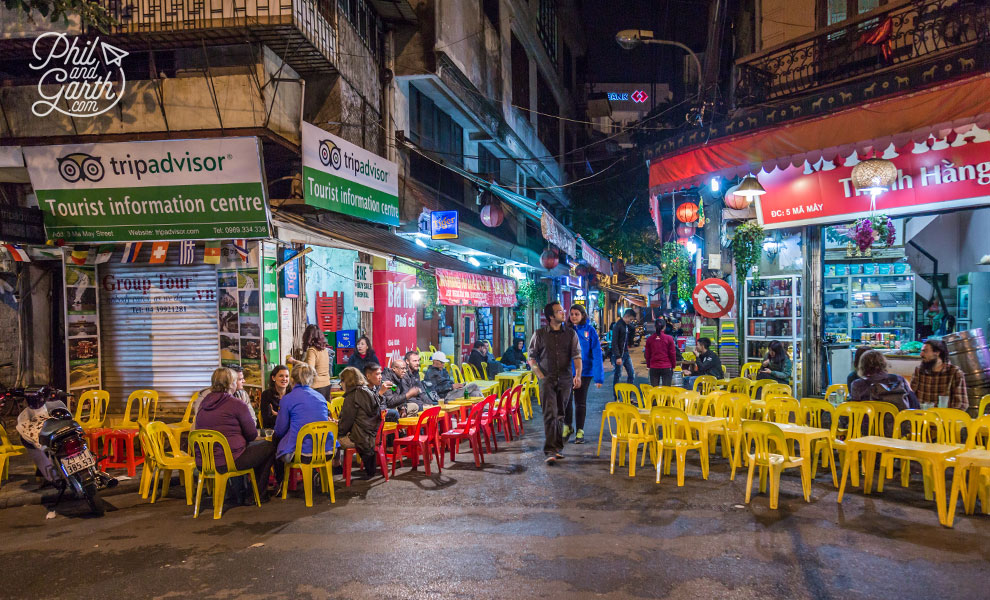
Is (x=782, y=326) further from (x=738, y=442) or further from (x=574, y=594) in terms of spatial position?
(x=574, y=594)

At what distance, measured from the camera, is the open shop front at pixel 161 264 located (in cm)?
993

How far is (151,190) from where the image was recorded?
1004 cm

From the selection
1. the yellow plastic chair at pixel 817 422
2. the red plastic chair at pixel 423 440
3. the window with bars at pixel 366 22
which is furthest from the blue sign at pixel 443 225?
the yellow plastic chair at pixel 817 422

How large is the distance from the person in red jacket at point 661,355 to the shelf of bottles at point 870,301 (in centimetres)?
401

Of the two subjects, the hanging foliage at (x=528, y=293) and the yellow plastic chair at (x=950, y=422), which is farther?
the hanging foliage at (x=528, y=293)

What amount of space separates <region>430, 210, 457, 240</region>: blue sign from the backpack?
9.38 metres

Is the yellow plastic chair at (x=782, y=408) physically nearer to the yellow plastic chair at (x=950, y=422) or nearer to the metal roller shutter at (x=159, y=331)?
the yellow plastic chair at (x=950, y=422)

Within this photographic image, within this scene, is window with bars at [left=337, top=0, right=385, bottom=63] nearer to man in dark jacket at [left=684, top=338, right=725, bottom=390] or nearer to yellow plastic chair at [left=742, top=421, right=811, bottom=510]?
man in dark jacket at [left=684, top=338, right=725, bottom=390]

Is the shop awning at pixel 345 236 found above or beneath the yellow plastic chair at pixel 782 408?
above

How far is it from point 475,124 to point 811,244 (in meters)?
9.96

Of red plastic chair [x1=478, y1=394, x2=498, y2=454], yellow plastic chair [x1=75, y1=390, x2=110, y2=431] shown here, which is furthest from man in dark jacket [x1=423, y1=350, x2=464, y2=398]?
yellow plastic chair [x1=75, y1=390, x2=110, y2=431]

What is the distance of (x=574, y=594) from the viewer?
4.50m

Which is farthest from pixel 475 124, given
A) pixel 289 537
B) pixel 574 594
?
pixel 574 594

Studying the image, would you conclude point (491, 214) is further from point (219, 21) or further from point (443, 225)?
point (219, 21)
